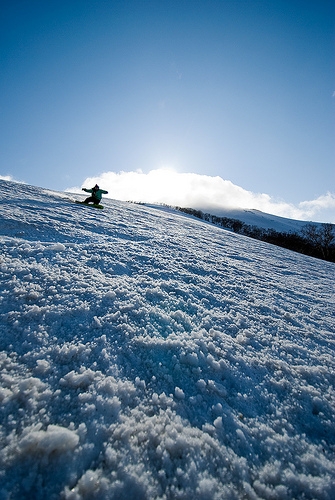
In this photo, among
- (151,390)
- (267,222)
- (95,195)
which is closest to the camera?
(151,390)

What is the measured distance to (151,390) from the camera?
187 centimetres

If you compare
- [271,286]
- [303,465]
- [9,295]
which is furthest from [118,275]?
[271,286]

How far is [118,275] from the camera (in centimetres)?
380

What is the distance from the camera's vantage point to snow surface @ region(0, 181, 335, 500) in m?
1.31

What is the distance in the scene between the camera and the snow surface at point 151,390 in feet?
4.31

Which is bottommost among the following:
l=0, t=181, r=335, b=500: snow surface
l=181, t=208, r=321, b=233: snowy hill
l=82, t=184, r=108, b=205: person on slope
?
l=0, t=181, r=335, b=500: snow surface

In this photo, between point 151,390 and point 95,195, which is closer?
point 151,390

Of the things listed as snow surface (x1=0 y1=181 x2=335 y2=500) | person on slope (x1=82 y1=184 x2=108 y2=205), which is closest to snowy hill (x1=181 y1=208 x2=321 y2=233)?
person on slope (x1=82 y1=184 x2=108 y2=205)

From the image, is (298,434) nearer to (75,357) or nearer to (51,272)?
(75,357)

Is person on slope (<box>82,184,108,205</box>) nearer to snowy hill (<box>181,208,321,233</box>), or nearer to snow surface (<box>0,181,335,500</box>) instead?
snow surface (<box>0,181,335,500</box>)

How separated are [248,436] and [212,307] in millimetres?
1852

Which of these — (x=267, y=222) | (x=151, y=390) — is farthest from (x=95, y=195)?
(x=267, y=222)

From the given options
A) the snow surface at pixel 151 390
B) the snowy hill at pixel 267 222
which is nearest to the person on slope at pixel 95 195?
the snow surface at pixel 151 390

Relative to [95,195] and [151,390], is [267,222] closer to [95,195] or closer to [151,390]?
[95,195]
